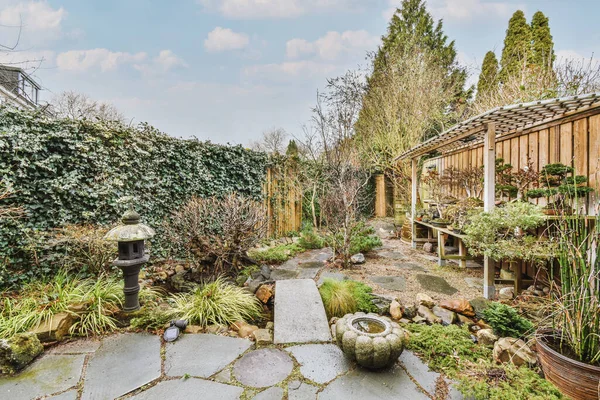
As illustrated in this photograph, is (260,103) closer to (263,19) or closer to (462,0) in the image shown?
(263,19)

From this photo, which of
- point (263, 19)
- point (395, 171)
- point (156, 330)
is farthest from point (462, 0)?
point (156, 330)

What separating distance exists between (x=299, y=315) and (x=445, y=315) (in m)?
1.48

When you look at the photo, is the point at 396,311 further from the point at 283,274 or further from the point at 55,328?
the point at 55,328

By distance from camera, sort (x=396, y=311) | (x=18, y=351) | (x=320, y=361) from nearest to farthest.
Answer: (x=18, y=351)
(x=320, y=361)
(x=396, y=311)

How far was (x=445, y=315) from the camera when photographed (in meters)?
2.67

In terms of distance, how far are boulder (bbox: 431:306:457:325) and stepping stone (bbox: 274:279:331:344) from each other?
116cm

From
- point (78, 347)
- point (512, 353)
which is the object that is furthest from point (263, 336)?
point (512, 353)

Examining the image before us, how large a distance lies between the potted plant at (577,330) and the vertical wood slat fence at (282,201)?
16.6ft

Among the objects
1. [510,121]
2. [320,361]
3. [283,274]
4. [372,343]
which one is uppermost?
[510,121]

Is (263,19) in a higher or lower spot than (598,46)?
higher

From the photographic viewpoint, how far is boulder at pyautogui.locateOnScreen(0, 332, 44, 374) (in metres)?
1.89

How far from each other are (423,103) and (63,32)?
8365 millimetres

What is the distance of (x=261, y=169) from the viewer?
6070mm

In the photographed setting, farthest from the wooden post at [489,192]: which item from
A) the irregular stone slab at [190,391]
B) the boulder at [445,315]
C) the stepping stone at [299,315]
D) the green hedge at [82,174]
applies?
the green hedge at [82,174]
